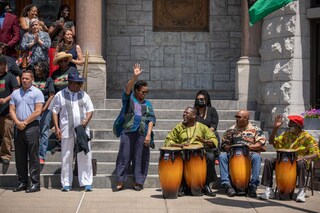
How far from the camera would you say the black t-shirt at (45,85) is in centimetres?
1261

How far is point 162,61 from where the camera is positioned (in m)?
16.9

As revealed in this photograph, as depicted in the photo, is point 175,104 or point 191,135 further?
point 175,104

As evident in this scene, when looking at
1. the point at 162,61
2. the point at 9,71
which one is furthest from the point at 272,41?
the point at 9,71

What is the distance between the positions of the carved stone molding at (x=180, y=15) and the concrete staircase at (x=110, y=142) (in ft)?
8.79

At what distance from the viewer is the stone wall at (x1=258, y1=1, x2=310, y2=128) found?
535 inches

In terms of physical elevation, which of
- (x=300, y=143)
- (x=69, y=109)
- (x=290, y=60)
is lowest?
(x=300, y=143)

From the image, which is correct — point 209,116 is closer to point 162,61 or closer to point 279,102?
point 279,102

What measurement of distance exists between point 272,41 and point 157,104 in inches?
99.3

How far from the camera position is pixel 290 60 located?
1366 centimetres

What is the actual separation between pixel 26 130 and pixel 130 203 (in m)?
2.20

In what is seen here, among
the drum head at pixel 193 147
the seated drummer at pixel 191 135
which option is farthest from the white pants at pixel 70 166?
the drum head at pixel 193 147

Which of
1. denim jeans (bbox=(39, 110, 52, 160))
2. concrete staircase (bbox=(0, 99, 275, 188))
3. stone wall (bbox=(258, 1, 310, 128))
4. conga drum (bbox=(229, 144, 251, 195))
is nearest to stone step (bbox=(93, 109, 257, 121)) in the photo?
concrete staircase (bbox=(0, 99, 275, 188))

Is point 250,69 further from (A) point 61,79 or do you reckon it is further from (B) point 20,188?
(B) point 20,188

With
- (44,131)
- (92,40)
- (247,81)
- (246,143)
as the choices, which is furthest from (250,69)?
(44,131)
